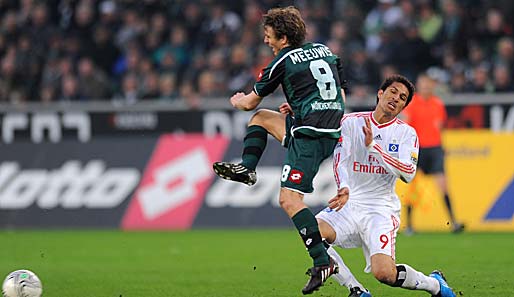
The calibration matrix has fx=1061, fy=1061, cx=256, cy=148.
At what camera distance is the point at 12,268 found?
38.8ft

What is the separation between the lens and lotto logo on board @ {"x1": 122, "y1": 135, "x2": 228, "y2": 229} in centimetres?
1728

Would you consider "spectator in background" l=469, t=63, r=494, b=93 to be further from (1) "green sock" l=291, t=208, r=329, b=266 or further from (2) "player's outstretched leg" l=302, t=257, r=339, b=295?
(2) "player's outstretched leg" l=302, t=257, r=339, b=295

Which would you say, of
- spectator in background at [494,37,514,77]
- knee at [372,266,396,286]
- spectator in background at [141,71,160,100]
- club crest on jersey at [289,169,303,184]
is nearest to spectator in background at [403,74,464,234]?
spectator in background at [494,37,514,77]

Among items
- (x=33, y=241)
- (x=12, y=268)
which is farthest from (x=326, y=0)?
(x=12, y=268)

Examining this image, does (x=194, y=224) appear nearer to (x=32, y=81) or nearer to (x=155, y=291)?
(x=32, y=81)

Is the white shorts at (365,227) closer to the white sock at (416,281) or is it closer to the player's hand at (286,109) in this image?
the white sock at (416,281)

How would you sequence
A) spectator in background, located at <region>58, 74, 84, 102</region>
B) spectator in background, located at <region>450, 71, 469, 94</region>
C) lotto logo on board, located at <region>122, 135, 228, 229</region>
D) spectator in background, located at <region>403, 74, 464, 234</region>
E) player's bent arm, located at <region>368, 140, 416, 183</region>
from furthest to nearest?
1. spectator in background, located at <region>58, 74, 84, 102</region>
2. spectator in background, located at <region>450, 71, 469, 94</region>
3. lotto logo on board, located at <region>122, 135, 228, 229</region>
4. spectator in background, located at <region>403, 74, 464, 234</region>
5. player's bent arm, located at <region>368, 140, 416, 183</region>

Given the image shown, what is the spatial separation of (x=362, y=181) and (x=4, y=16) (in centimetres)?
1603

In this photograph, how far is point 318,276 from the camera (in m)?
8.04

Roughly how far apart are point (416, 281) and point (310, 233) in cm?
97

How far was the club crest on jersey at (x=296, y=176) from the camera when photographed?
8.41 m

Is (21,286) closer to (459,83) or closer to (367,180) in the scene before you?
(367,180)

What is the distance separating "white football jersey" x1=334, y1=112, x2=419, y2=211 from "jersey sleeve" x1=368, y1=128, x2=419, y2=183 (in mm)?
12

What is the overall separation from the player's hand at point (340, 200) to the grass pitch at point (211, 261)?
1443 millimetres
